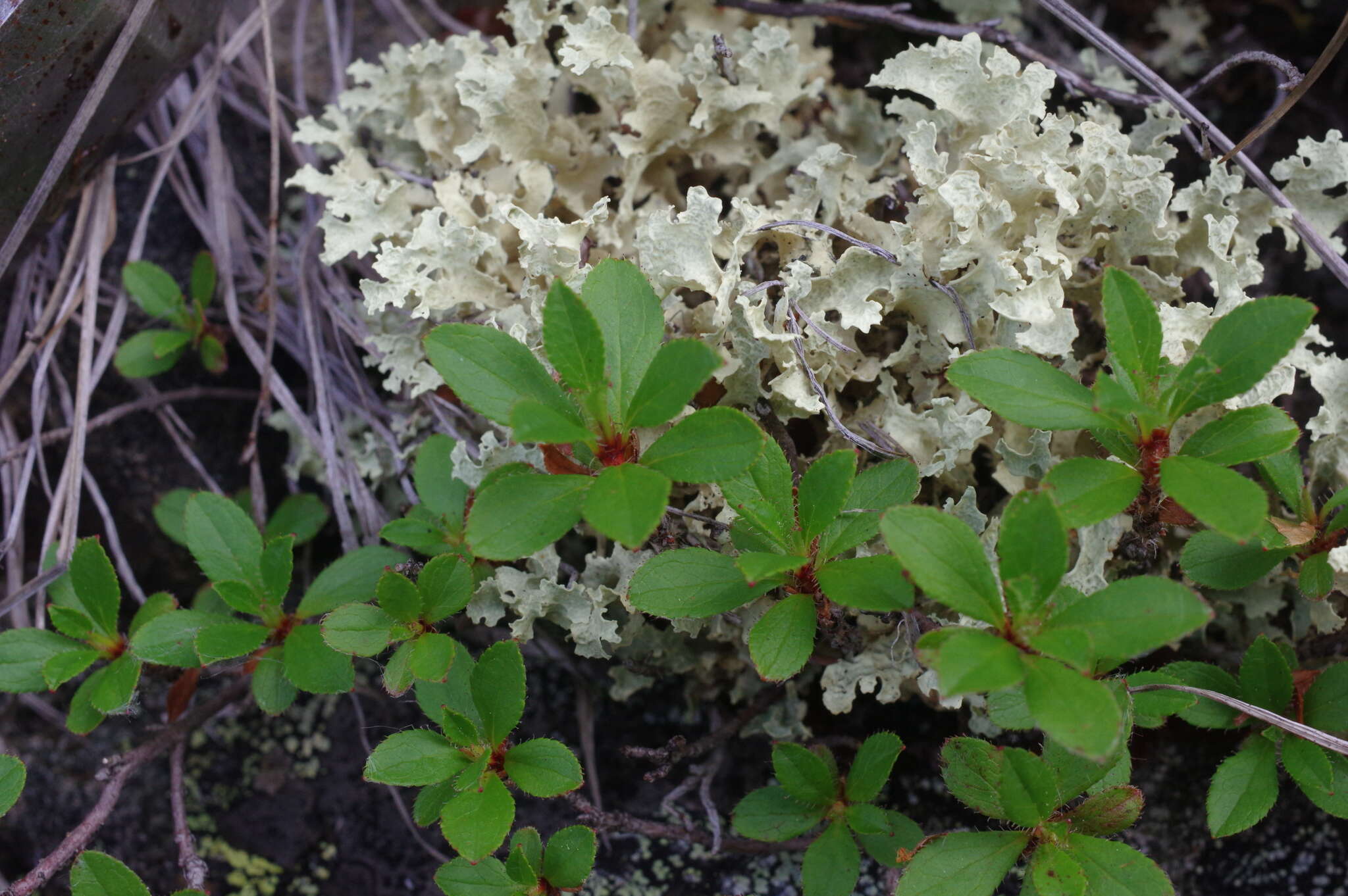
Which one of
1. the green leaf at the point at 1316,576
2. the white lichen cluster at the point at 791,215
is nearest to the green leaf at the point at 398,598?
the white lichen cluster at the point at 791,215

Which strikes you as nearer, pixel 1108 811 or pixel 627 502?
pixel 627 502

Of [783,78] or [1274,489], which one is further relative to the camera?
[783,78]

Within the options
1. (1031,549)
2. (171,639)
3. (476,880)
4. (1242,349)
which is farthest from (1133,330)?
(171,639)

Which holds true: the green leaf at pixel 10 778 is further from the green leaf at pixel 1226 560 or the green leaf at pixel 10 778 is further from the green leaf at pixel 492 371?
the green leaf at pixel 1226 560

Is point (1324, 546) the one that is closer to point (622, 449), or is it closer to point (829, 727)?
point (829, 727)

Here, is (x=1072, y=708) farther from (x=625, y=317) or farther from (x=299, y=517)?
(x=299, y=517)

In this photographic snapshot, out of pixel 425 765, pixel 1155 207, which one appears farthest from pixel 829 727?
pixel 1155 207
